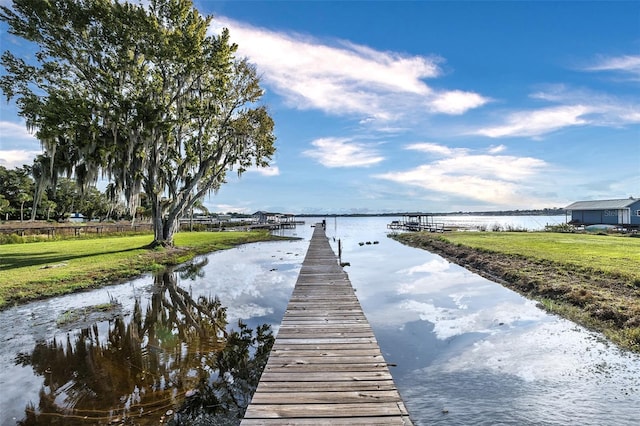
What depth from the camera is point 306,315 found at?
7.75 m

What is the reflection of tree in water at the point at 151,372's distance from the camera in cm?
486

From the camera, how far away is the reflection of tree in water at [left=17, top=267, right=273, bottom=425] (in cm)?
486

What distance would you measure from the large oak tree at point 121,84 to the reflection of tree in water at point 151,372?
1359 centimetres

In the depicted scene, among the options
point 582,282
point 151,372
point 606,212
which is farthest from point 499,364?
point 606,212

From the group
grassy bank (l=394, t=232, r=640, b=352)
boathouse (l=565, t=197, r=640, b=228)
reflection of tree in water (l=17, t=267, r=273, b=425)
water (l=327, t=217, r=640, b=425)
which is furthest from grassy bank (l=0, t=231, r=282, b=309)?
boathouse (l=565, t=197, r=640, b=228)

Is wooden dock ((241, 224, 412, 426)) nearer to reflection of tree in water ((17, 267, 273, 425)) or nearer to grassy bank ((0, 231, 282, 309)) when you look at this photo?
reflection of tree in water ((17, 267, 273, 425))

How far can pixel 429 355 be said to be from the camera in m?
7.38

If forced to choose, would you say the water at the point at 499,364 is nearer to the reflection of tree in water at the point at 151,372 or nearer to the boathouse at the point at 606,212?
the reflection of tree in water at the point at 151,372

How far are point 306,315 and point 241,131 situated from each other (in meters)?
19.8

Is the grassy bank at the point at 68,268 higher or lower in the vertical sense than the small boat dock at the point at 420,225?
lower

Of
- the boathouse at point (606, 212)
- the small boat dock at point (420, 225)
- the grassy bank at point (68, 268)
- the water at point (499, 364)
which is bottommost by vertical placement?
the water at point (499, 364)

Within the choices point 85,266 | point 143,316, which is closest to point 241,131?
point 85,266

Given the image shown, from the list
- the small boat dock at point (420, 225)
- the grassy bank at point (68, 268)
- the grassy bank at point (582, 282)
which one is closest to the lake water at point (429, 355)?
the grassy bank at point (582, 282)

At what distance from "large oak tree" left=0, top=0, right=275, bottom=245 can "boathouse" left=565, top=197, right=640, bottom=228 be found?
47255mm
